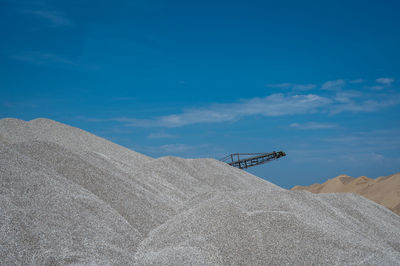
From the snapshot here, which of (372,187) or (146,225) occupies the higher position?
(372,187)

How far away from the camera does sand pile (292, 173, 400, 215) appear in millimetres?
13742

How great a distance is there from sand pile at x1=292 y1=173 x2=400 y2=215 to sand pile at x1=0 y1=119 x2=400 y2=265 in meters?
6.27

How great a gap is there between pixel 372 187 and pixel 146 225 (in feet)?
41.7

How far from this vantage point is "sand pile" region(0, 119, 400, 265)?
14.5 feet

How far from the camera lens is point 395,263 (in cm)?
520

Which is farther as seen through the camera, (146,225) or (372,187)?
(372,187)

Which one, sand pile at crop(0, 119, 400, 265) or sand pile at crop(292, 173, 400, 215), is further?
sand pile at crop(292, 173, 400, 215)

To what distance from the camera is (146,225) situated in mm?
6152

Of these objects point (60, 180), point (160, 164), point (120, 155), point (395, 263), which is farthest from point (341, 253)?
point (120, 155)

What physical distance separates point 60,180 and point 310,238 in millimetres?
4112

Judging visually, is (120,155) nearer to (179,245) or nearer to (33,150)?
(33,150)

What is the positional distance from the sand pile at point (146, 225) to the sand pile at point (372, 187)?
627 centimetres

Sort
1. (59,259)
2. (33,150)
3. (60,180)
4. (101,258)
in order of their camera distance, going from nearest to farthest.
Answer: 1. (59,259)
2. (101,258)
3. (60,180)
4. (33,150)

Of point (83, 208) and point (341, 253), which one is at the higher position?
point (83, 208)
